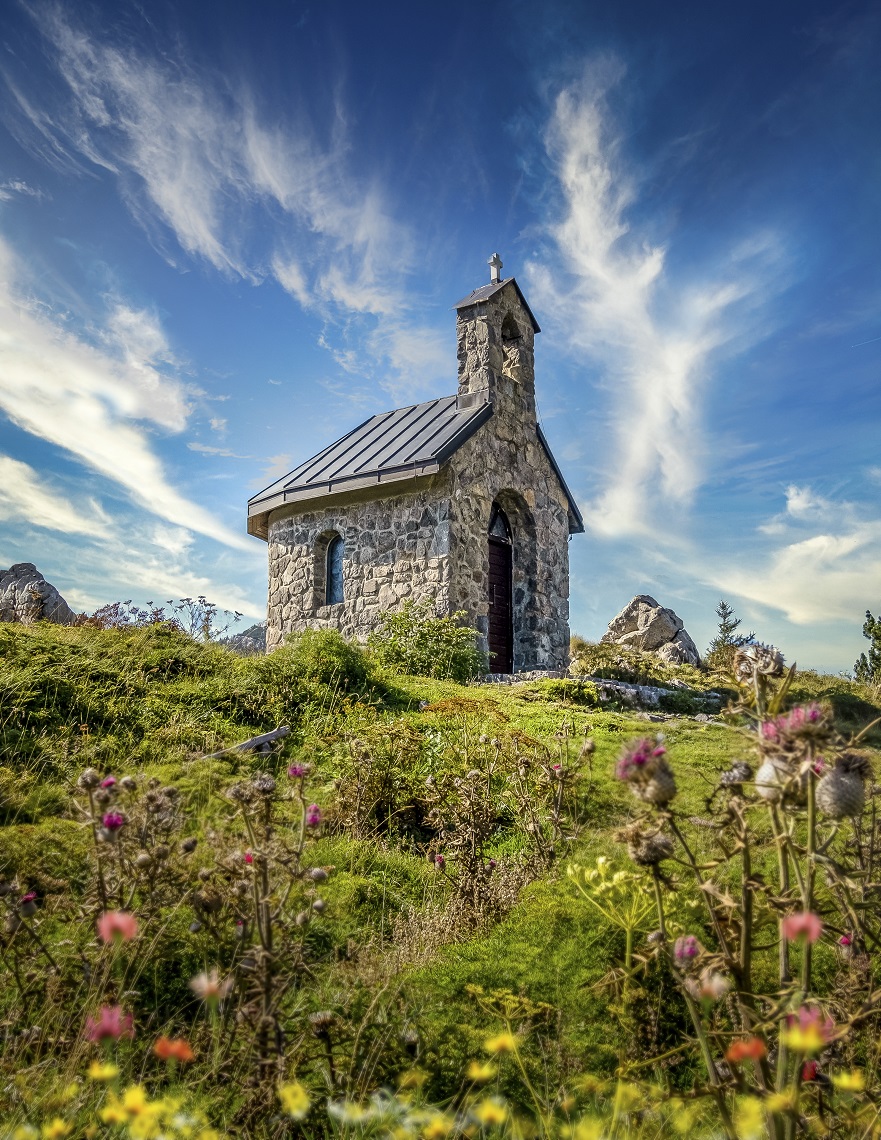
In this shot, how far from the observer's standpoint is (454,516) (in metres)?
13.9

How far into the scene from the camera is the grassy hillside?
2396mm

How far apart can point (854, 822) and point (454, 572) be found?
419 inches

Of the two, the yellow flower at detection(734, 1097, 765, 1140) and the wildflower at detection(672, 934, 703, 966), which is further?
the wildflower at detection(672, 934, 703, 966)

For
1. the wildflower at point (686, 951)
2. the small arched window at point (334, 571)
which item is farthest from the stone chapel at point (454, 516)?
the wildflower at point (686, 951)

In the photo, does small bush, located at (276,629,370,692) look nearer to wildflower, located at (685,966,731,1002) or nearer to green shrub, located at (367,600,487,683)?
green shrub, located at (367,600,487,683)

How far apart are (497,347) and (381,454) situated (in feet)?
10.2

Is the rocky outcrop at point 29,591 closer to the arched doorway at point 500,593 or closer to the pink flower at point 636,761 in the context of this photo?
the arched doorway at point 500,593

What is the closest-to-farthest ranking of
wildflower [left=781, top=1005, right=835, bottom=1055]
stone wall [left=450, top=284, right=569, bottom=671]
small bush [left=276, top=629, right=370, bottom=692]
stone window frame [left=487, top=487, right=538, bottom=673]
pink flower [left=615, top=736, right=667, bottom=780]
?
1. wildflower [left=781, top=1005, right=835, bottom=1055]
2. pink flower [left=615, top=736, right=667, bottom=780]
3. small bush [left=276, top=629, right=370, bottom=692]
4. stone wall [left=450, top=284, right=569, bottom=671]
5. stone window frame [left=487, top=487, right=538, bottom=673]

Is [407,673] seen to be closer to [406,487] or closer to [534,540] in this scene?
[406,487]

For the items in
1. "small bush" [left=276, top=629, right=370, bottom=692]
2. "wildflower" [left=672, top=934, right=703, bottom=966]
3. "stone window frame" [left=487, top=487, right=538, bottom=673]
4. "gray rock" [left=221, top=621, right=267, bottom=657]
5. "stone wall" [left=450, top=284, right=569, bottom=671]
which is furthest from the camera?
"gray rock" [left=221, top=621, right=267, bottom=657]

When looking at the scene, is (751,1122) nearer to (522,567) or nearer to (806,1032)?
(806,1032)

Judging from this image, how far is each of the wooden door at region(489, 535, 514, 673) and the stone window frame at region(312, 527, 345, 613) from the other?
2894mm

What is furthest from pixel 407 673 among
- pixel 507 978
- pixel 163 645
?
pixel 507 978

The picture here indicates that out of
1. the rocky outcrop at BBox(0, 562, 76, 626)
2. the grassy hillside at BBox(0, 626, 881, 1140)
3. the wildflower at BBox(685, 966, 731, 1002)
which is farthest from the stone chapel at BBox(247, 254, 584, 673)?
the wildflower at BBox(685, 966, 731, 1002)
